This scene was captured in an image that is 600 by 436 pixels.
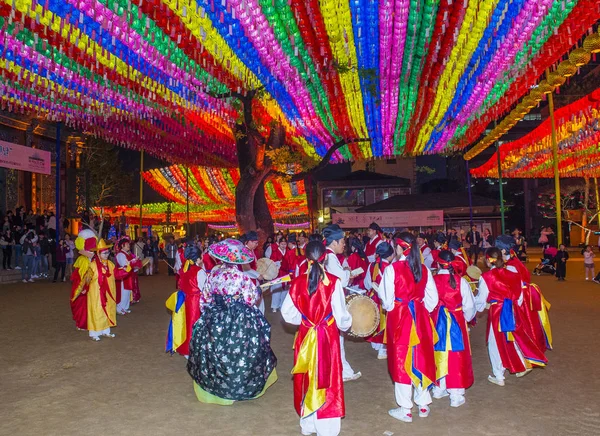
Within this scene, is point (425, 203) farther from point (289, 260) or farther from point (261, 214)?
point (289, 260)

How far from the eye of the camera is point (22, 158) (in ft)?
49.9

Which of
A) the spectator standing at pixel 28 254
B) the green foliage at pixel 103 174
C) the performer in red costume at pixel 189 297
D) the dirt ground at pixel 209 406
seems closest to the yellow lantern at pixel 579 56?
the dirt ground at pixel 209 406

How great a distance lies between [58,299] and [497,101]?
1068cm

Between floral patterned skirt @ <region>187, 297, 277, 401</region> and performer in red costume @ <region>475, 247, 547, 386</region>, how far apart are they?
2.22 metres

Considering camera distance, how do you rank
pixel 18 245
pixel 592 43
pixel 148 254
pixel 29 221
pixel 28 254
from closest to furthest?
pixel 592 43 < pixel 28 254 < pixel 18 245 < pixel 29 221 < pixel 148 254

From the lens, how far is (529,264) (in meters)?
20.8

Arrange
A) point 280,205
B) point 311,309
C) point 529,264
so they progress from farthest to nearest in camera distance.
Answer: point 280,205
point 529,264
point 311,309

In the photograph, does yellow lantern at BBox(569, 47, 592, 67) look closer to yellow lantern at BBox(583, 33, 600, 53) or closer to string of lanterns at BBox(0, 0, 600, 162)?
yellow lantern at BBox(583, 33, 600, 53)

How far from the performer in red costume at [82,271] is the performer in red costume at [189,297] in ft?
6.77

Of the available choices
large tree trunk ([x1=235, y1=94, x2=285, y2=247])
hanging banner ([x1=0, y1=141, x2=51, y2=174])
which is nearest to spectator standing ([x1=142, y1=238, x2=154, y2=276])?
hanging banner ([x1=0, y1=141, x2=51, y2=174])

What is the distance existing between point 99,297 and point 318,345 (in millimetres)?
4729

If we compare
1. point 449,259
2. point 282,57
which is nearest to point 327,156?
point 282,57

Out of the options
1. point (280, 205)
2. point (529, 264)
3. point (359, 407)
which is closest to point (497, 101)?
point (359, 407)

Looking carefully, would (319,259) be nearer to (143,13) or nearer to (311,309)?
(311,309)
